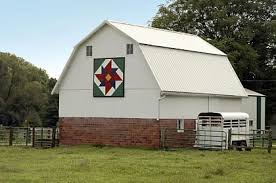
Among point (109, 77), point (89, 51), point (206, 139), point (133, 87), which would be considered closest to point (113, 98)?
point (109, 77)

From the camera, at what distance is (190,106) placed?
3881cm

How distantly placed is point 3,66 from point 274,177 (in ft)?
223

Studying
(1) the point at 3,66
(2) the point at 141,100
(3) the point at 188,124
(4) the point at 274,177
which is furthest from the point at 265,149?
(1) the point at 3,66

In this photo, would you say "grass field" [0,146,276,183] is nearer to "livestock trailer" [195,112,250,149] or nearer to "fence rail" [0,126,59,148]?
"livestock trailer" [195,112,250,149]

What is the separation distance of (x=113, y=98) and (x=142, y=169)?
16.1 meters

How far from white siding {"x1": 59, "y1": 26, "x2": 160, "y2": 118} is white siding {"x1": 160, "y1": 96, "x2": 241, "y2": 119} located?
83cm

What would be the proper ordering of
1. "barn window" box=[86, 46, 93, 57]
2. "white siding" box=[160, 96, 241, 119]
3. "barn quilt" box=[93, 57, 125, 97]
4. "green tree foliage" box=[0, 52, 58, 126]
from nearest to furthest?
"white siding" box=[160, 96, 241, 119] → "barn quilt" box=[93, 57, 125, 97] → "barn window" box=[86, 46, 93, 57] → "green tree foliage" box=[0, 52, 58, 126]

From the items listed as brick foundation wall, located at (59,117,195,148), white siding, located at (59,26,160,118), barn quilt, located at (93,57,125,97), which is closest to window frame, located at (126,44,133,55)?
white siding, located at (59,26,160,118)

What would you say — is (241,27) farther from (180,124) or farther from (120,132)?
(120,132)

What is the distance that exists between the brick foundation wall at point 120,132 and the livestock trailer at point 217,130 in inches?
53.5

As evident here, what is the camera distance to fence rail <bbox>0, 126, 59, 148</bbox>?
129 ft

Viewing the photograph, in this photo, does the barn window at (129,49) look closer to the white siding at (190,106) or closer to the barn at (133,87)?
the barn at (133,87)

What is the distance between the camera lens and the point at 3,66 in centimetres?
8475

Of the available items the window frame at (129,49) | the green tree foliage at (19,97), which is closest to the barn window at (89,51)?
the window frame at (129,49)
